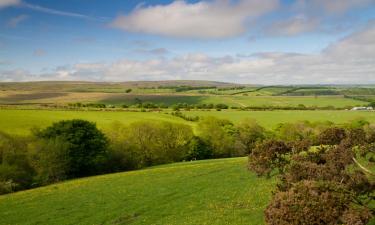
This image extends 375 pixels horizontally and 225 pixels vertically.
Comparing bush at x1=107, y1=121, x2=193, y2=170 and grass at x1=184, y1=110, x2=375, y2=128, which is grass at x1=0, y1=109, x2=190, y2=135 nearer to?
bush at x1=107, y1=121, x2=193, y2=170

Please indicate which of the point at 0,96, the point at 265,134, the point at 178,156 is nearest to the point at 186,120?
the point at 265,134

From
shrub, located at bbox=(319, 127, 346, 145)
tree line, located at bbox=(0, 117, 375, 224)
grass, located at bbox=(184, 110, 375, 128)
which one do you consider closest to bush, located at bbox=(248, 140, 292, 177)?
tree line, located at bbox=(0, 117, 375, 224)

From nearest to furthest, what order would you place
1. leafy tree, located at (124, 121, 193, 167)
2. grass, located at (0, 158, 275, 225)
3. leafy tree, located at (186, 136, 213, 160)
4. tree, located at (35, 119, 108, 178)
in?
1. grass, located at (0, 158, 275, 225)
2. tree, located at (35, 119, 108, 178)
3. leafy tree, located at (124, 121, 193, 167)
4. leafy tree, located at (186, 136, 213, 160)

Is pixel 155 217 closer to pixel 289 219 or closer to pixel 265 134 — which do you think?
pixel 289 219

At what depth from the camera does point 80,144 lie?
68188 mm

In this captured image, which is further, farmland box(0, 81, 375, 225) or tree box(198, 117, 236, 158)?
tree box(198, 117, 236, 158)

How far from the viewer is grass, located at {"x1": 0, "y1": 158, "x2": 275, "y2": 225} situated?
2867cm

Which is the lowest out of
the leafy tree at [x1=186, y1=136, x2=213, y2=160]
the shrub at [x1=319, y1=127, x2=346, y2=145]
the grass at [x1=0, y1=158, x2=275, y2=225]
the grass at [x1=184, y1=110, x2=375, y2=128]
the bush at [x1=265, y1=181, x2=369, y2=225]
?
the leafy tree at [x1=186, y1=136, x2=213, y2=160]

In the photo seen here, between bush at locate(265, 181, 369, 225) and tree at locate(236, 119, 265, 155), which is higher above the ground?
bush at locate(265, 181, 369, 225)

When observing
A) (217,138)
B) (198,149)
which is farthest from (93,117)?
(217,138)

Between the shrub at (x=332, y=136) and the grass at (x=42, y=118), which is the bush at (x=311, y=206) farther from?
the grass at (x=42, y=118)

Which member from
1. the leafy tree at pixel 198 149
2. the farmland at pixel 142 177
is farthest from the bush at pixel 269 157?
the leafy tree at pixel 198 149

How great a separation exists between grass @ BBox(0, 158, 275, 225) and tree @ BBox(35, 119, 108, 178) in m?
16.3

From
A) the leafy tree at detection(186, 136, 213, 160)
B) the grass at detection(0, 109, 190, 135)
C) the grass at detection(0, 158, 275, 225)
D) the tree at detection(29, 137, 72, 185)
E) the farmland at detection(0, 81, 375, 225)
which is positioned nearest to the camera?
the grass at detection(0, 158, 275, 225)
